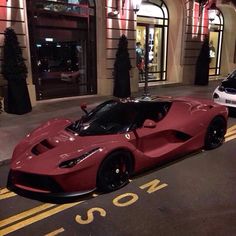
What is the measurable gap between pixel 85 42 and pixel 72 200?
858 cm

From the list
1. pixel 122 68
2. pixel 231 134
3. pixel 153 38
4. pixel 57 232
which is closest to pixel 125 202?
pixel 57 232

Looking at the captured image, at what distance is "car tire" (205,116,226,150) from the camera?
17.9ft

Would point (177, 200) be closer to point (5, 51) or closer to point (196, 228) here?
point (196, 228)

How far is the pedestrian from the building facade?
352 millimetres

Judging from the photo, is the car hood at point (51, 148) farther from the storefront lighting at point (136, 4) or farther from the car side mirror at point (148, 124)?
the storefront lighting at point (136, 4)

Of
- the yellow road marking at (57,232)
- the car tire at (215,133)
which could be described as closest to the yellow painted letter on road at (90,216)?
the yellow road marking at (57,232)

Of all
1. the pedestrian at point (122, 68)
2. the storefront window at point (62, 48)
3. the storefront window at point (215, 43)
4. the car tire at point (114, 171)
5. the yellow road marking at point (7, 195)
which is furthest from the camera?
the storefront window at point (215, 43)

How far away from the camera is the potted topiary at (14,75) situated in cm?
821

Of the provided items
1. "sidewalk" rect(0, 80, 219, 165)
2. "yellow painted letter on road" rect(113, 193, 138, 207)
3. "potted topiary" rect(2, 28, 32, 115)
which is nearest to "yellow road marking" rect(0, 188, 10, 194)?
"sidewalk" rect(0, 80, 219, 165)

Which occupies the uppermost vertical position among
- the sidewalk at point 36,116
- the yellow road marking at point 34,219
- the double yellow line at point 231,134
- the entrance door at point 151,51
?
the entrance door at point 151,51

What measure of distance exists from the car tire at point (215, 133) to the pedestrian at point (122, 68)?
5767 mm

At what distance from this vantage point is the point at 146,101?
4812mm

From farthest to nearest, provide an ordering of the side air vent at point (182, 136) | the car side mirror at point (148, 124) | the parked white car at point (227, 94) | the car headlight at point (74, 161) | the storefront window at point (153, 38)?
1. the storefront window at point (153, 38)
2. the parked white car at point (227, 94)
3. the side air vent at point (182, 136)
4. the car side mirror at point (148, 124)
5. the car headlight at point (74, 161)

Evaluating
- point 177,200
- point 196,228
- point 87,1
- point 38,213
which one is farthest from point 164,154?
point 87,1
